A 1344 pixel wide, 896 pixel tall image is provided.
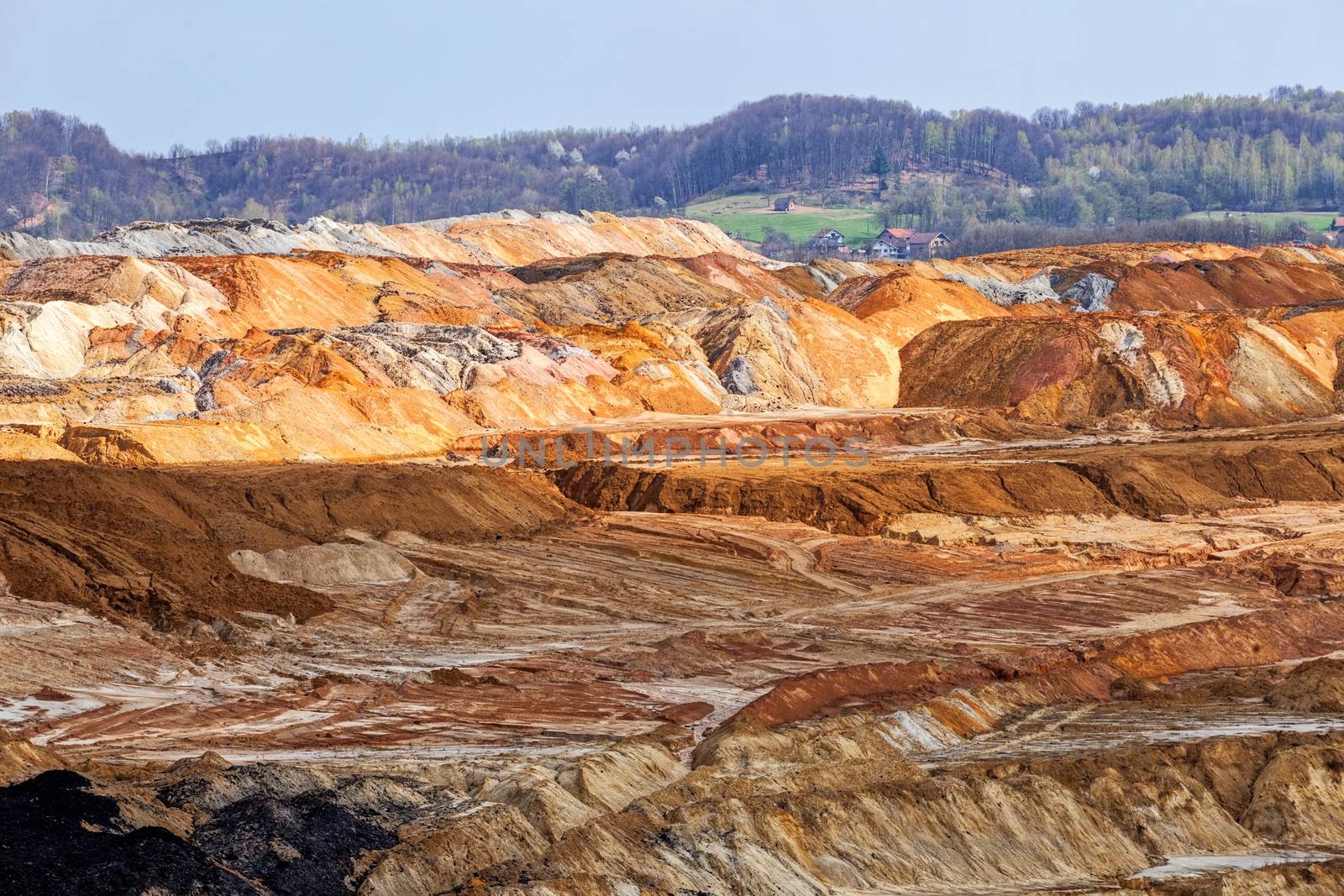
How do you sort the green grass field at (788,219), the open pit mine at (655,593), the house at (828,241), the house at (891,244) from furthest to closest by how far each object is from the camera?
the green grass field at (788,219) < the house at (828,241) < the house at (891,244) < the open pit mine at (655,593)

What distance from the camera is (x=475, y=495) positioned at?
41094mm

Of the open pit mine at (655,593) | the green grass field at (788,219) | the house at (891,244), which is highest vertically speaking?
the green grass field at (788,219)

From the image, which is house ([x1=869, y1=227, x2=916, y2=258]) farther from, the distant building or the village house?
the village house

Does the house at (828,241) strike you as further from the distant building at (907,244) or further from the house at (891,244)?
the distant building at (907,244)

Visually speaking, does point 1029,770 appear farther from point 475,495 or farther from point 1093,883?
point 475,495

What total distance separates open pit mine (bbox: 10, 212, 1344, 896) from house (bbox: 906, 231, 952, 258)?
71268 mm

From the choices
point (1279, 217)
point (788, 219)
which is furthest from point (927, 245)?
point (1279, 217)

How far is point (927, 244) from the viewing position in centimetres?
15262

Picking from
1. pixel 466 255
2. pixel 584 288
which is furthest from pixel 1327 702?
pixel 466 255

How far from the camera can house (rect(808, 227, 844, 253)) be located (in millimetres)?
158625

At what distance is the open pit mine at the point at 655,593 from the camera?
17859 millimetres

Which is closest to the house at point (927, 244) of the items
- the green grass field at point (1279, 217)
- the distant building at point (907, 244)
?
the distant building at point (907, 244)

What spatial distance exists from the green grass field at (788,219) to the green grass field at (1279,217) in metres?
34.6

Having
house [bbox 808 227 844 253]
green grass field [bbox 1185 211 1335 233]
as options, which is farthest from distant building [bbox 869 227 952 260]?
green grass field [bbox 1185 211 1335 233]
